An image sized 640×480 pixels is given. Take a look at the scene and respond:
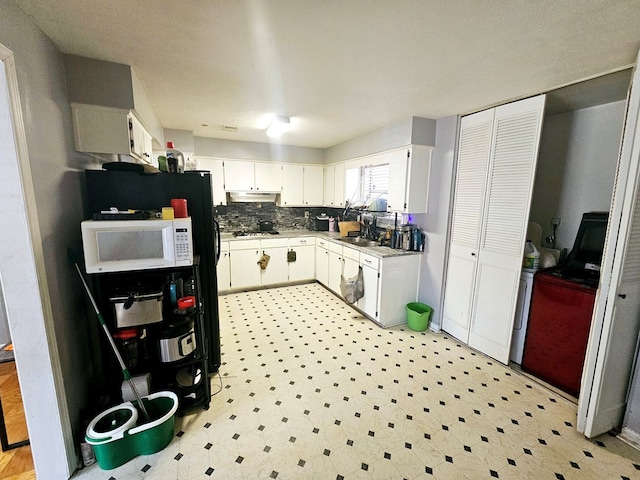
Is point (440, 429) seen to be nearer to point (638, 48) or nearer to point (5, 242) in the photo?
point (638, 48)

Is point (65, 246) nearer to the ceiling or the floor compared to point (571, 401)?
nearer to the ceiling

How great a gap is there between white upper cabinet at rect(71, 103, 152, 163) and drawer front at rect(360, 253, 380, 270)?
254 centimetres

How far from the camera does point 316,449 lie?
66.3 inches

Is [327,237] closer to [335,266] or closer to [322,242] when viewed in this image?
[322,242]

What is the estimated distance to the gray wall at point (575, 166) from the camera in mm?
2344

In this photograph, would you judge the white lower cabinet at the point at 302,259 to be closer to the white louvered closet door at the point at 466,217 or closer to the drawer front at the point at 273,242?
the drawer front at the point at 273,242

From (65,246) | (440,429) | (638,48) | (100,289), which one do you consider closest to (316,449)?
(440,429)

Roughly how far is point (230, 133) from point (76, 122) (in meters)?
2.21

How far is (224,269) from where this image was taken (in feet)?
13.5

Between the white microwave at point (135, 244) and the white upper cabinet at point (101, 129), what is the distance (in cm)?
63

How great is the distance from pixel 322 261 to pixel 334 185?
4.27 feet

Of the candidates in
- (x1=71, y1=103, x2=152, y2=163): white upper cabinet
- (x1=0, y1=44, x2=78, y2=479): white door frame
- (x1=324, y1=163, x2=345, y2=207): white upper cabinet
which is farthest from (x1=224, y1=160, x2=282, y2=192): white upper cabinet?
(x1=0, y1=44, x2=78, y2=479): white door frame

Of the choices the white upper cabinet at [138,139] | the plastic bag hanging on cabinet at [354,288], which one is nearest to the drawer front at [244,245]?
the plastic bag hanging on cabinet at [354,288]

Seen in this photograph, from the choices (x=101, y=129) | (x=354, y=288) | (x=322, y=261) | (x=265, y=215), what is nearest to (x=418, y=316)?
(x=354, y=288)
